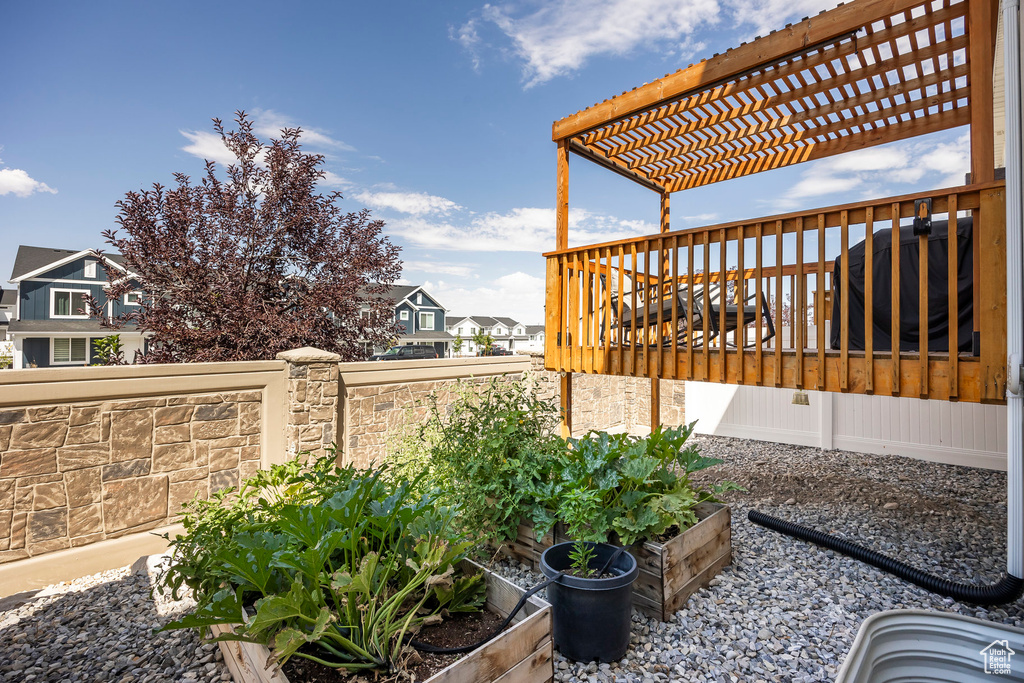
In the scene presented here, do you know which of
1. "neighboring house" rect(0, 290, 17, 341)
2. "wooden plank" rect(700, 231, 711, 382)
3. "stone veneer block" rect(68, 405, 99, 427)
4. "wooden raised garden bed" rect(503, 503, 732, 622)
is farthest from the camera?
"neighboring house" rect(0, 290, 17, 341)

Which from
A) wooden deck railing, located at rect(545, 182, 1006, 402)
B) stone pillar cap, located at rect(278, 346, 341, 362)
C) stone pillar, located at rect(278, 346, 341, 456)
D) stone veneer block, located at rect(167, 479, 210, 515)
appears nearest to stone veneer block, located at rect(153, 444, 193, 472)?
stone veneer block, located at rect(167, 479, 210, 515)

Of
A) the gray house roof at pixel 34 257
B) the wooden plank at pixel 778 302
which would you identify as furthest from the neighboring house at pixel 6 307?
the wooden plank at pixel 778 302

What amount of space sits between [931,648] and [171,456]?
4042mm

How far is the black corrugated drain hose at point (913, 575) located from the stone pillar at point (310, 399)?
10.8 ft

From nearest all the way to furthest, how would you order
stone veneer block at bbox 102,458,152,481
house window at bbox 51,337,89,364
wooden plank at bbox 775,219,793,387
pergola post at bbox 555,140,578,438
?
stone veneer block at bbox 102,458,152,481 → wooden plank at bbox 775,219,793,387 → pergola post at bbox 555,140,578,438 → house window at bbox 51,337,89,364

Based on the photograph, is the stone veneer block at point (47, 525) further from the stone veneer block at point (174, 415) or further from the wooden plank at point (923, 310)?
the wooden plank at point (923, 310)

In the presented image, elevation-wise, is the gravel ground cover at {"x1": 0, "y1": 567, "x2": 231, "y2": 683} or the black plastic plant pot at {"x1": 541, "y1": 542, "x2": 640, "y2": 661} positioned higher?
the black plastic plant pot at {"x1": 541, "y1": 542, "x2": 640, "y2": 661}

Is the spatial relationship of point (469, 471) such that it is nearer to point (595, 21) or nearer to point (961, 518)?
point (961, 518)

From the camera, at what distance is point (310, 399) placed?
3.71 m

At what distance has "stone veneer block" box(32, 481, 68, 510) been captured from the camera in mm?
2793

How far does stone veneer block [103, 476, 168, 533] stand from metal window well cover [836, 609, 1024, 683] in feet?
12.7

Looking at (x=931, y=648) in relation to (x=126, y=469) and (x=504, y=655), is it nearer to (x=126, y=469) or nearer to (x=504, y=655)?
(x=504, y=655)

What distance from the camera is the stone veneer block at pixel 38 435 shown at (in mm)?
2732

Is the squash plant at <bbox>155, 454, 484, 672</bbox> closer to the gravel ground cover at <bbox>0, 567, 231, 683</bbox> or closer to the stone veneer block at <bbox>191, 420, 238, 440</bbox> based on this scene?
the gravel ground cover at <bbox>0, 567, 231, 683</bbox>
